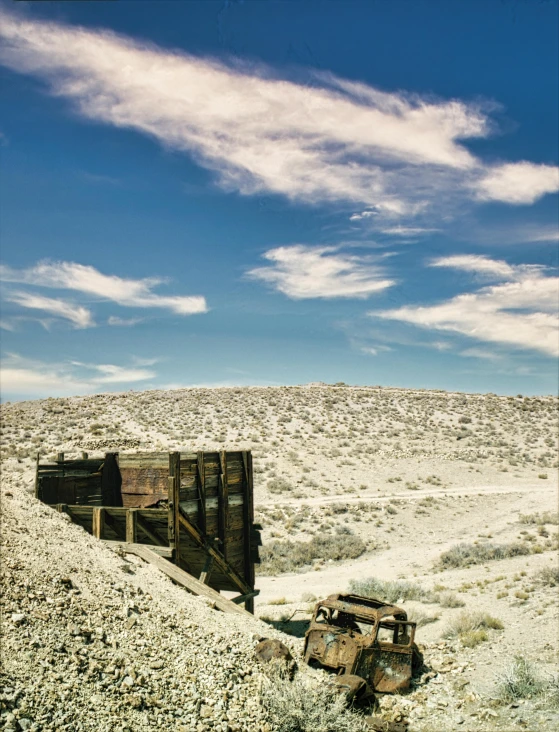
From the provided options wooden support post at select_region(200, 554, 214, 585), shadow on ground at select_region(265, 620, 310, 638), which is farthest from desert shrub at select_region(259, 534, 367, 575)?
wooden support post at select_region(200, 554, 214, 585)

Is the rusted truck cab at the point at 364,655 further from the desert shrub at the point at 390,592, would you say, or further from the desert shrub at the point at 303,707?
the desert shrub at the point at 390,592

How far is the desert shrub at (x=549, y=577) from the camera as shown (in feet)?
47.8

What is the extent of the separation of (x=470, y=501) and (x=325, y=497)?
27.4 feet

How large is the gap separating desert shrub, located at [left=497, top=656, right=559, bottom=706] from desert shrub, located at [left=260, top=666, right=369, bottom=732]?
8.71 ft

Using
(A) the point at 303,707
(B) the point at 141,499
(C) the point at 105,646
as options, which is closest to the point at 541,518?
(B) the point at 141,499

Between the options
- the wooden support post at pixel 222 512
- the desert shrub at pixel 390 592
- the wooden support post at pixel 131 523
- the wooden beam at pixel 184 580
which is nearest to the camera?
the wooden beam at pixel 184 580

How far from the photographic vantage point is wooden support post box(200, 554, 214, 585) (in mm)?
9273

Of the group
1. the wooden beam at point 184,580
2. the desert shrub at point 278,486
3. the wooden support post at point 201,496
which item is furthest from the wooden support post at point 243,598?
the desert shrub at point 278,486

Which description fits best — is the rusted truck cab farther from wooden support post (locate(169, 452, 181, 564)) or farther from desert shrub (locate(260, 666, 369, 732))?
wooden support post (locate(169, 452, 181, 564))

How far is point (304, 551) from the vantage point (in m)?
22.3

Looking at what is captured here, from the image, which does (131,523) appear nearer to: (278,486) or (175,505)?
(175,505)

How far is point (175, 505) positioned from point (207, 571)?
1462mm

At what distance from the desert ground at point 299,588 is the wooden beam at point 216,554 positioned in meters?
1.13

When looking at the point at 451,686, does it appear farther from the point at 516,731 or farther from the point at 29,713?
the point at 29,713
